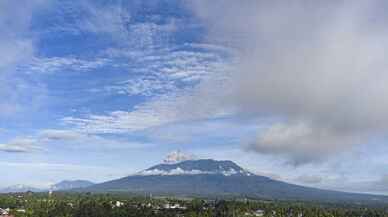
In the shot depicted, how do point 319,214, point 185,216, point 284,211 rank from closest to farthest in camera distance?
point 185,216, point 319,214, point 284,211

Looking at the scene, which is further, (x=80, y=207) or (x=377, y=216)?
(x=377, y=216)

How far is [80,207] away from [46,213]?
13.8 m

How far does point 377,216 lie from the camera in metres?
162

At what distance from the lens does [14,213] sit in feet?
427

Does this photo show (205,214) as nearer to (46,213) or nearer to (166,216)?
(166,216)

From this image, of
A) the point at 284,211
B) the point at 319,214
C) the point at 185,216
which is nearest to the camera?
the point at 185,216

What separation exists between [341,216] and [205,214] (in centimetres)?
4777

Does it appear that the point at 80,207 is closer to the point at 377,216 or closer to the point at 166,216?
the point at 166,216

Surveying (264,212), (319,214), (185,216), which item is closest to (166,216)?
(185,216)

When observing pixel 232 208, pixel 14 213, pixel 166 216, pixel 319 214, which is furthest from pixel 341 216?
pixel 14 213

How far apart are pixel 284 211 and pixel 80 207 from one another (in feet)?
218

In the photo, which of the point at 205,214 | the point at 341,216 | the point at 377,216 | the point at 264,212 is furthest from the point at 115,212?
the point at 377,216

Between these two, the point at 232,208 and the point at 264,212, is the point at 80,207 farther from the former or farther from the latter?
the point at 264,212

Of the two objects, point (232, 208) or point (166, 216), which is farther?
point (232, 208)
